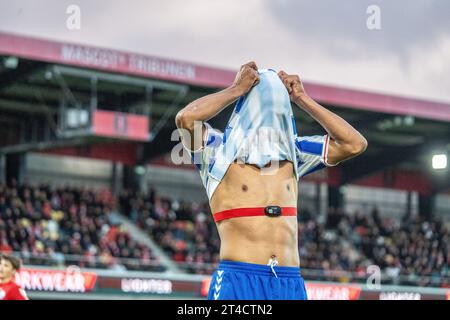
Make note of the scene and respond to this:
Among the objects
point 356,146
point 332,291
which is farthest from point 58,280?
point 356,146

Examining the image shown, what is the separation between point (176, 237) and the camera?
90.4 feet

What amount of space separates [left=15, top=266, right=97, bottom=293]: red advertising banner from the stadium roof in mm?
5578

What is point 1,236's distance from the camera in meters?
21.6

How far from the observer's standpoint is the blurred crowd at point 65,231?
2200cm

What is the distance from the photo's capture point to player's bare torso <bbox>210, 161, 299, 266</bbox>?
4.82m

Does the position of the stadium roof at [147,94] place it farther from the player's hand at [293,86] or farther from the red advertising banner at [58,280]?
the player's hand at [293,86]

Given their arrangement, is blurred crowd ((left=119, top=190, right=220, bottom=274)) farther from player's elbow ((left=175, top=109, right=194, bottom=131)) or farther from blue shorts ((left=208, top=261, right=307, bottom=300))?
player's elbow ((left=175, top=109, right=194, bottom=131))

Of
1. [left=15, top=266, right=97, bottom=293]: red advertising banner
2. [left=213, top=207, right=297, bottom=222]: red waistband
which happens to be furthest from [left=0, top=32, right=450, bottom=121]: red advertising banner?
[left=213, top=207, right=297, bottom=222]: red waistband

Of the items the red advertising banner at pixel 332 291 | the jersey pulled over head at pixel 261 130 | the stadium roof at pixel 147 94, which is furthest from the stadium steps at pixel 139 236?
the jersey pulled over head at pixel 261 130

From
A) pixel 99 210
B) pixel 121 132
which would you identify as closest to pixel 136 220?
pixel 99 210

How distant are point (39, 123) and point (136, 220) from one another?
4261 mm

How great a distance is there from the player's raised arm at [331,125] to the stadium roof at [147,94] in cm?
1967

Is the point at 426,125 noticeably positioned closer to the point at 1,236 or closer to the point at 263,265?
the point at 1,236

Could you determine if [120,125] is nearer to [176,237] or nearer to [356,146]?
[176,237]
